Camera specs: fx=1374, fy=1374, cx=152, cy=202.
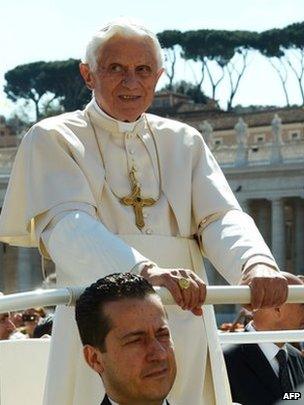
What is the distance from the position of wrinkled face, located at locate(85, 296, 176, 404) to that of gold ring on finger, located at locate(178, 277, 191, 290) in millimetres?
230

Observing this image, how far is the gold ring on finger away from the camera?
106 inches

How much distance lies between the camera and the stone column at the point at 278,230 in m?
60.3

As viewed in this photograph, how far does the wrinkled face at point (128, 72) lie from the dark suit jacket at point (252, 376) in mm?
1064

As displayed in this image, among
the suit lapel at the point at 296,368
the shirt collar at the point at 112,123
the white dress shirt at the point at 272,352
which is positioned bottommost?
the suit lapel at the point at 296,368

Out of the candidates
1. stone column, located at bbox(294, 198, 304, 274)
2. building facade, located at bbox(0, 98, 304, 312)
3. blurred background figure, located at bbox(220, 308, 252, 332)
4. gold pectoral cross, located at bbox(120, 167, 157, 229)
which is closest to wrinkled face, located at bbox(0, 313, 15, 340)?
blurred background figure, located at bbox(220, 308, 252, 332)

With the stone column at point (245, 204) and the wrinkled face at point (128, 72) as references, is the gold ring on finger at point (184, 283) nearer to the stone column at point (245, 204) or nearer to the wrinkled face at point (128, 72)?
the wrinkled face at point (128, 72)

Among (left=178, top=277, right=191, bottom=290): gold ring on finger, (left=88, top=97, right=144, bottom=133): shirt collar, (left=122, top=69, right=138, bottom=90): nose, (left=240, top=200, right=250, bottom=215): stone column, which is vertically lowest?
(left=240, top=200, right=250, bottom=215): stone column

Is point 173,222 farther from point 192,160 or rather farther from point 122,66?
point 122,66

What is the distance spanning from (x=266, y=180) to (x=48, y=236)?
185ft

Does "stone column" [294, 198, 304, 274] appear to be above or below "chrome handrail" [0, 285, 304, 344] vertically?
below

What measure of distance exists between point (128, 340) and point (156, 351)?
5cm

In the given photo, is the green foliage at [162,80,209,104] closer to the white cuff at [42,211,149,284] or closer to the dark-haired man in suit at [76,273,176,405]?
the white cuff at [42,211,149,284]

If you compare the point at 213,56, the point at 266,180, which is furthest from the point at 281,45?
the point at 266,180

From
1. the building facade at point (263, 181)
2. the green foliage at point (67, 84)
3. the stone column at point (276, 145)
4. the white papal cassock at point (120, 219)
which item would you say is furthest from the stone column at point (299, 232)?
the white papal cassock at point (120, 219)
